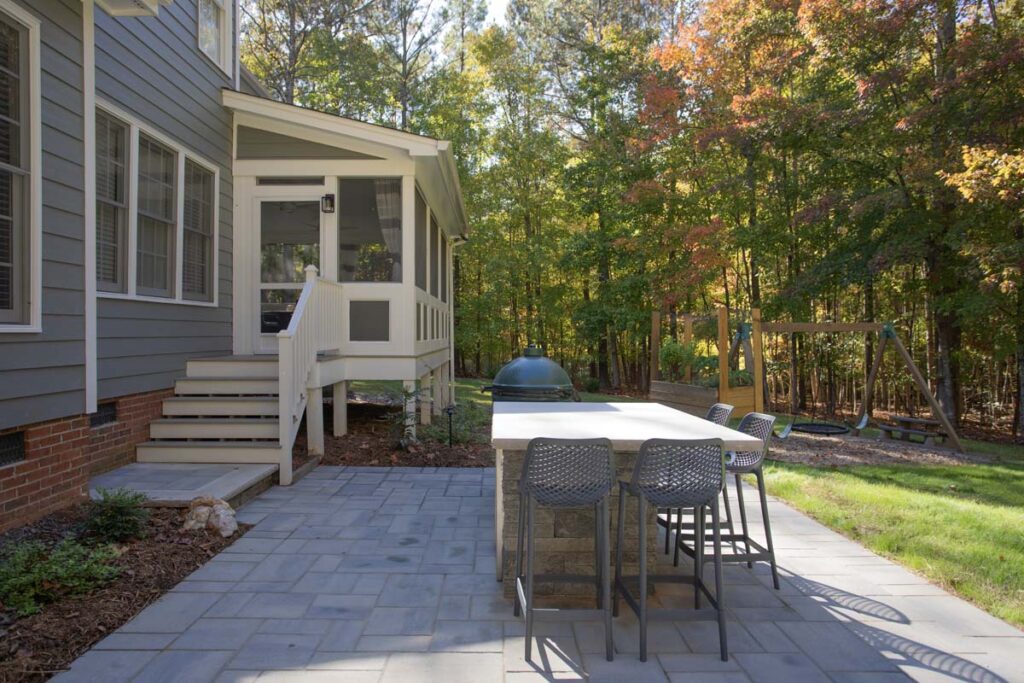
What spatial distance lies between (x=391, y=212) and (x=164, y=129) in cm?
241

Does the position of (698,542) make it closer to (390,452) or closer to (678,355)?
(390,452)

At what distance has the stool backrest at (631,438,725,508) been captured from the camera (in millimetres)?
2762

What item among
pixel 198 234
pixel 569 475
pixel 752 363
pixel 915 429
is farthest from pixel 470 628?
pixel 915 429

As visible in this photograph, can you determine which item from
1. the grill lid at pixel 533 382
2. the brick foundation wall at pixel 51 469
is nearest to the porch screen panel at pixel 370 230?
the grill lid at pixel 533 382

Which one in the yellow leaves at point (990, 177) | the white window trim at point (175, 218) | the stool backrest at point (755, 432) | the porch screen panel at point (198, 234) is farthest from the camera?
the yellow leaves at point (990, 177)

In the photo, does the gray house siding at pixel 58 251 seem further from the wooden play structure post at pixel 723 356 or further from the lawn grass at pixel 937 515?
the wooden play structure post at pixel 723 356

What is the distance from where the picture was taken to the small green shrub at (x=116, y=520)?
12.2 ft

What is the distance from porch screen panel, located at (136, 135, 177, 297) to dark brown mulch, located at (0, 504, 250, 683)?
95.8 inches

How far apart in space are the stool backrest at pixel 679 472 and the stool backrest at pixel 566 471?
167 mm

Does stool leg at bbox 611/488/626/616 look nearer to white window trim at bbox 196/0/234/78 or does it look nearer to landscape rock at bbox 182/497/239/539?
landscape rock at bbox 182/497/239/539

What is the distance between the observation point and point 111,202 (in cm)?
520

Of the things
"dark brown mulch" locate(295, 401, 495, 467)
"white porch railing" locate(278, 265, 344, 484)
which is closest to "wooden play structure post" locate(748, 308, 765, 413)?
"dark brown mulch" locate(295, 401, 495, 467)

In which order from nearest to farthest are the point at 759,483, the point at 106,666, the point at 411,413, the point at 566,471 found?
the point at 106,666 → the point at 566,471 → the point at 759,483 → the point at 411,413

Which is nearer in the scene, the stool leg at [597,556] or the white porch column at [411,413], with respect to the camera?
the stool leg at [597,556]
